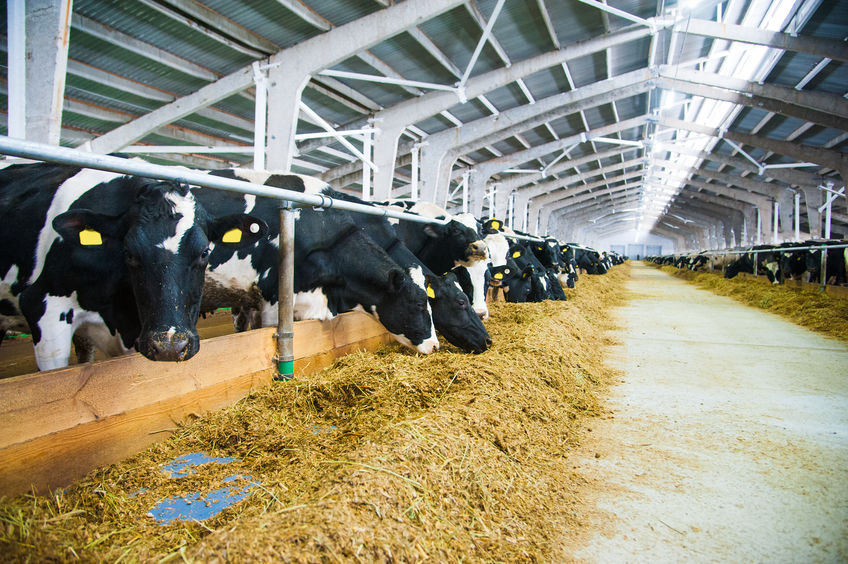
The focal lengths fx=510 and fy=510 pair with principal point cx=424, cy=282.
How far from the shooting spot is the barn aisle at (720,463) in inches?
82.2

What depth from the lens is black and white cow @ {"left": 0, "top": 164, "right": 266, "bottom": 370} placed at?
8.22 feet

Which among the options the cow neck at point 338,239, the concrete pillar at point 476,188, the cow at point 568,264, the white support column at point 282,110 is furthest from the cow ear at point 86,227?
the concrete pillar at point 476,188

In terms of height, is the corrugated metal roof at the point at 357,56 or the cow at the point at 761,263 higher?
the corrugated metal roof at the point at 357,56

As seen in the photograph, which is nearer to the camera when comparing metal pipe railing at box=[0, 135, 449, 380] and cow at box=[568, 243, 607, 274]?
metal pipe railing at box=[0, 135, 449, 380]

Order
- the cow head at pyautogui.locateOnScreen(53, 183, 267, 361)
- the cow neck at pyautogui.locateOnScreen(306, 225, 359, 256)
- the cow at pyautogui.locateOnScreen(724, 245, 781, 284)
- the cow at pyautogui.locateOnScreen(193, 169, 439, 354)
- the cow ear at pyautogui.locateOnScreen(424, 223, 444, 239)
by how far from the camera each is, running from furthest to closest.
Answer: the cow at pyautogui.locateOnScreen(724, 245, 781, 284) → the cow ear at pyautogui.locateOnScreen(424, 223, 444, 239) → the cow neck at pyautogui.locateOnScreen(306, 225, 359, 256) → the cow at pyautogui.locateOnScreen(193, 169, 439, 354) → the cow head at pyautogui.locateOnScreen(53, 183, 267, 361)

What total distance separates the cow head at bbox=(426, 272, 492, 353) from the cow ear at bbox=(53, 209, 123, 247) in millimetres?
2577

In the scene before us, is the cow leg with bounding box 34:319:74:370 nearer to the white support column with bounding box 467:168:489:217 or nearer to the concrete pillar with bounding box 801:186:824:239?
the white support column with bounding box 467:168:489:217

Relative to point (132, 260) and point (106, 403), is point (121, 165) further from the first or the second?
point (106, 403)

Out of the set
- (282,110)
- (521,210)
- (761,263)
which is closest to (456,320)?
(282,110)

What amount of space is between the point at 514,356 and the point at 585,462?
4.28 ft

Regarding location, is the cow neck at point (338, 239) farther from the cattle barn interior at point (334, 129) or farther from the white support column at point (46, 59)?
the white support column at point (46, 59)

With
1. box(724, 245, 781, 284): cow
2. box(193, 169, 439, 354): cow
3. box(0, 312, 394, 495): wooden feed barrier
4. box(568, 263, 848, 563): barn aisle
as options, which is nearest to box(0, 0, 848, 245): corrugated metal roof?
box(724, 245, 781, 284): cow

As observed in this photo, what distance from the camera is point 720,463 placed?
2.86m

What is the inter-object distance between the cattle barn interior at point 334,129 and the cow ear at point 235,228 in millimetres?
12
